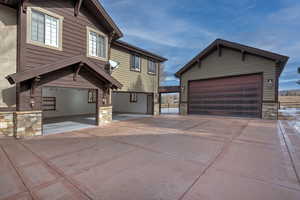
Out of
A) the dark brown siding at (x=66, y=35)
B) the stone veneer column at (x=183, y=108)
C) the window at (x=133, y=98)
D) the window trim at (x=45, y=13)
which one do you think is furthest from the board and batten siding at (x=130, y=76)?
the window trim at (x=45, y=13)

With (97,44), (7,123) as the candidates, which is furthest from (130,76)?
(7,123)

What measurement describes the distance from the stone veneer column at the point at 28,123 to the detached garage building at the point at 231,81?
1041 centimetres

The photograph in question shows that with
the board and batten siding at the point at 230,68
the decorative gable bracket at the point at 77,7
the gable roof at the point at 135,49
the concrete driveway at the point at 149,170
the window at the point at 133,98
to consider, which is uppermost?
the decorative gable bracket at the point at 77,7

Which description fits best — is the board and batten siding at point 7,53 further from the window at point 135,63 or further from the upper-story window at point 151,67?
the upper-story window at point 151,67

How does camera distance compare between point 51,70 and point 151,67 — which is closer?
point 51,70

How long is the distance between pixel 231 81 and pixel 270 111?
10.4ft

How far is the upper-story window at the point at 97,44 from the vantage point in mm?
7453

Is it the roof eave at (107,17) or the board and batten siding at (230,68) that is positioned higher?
the roof eave at (107,17)

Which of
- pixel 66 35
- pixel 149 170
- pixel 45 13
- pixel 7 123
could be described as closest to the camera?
pixel 149 170

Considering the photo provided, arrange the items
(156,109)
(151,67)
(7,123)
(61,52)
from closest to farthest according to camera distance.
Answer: (7,123)
(61,52)
(151,67)
(156,109)

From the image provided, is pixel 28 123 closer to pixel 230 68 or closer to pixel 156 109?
pixel 156 109

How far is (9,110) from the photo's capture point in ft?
17.2

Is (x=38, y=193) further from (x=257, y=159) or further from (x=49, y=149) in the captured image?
(x=257, y=159)

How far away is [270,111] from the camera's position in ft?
29.8
